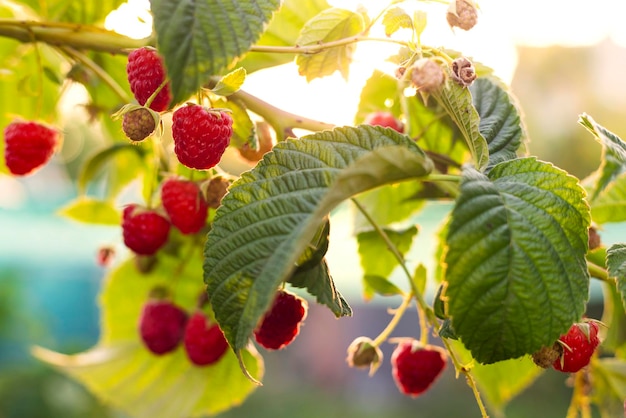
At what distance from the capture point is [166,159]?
24.1 inches

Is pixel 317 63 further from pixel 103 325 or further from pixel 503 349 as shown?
pixel 103 325

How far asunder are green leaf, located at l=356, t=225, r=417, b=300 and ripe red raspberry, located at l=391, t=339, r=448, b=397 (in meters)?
0.07

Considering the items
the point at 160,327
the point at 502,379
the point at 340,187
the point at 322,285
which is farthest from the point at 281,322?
the point at 502,379

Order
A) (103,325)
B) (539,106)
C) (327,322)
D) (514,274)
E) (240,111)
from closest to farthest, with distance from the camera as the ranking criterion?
(514,274) → (240,111) → (103,325) → (327,322) → (539,106)

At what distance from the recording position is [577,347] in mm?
411

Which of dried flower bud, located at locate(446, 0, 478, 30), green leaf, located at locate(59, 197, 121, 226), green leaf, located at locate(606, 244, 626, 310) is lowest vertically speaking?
green leaf, located at locate(59, 197, 121, 226)

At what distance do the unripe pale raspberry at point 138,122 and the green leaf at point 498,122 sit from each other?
19 cm

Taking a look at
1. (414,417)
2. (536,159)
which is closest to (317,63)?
(536,159)

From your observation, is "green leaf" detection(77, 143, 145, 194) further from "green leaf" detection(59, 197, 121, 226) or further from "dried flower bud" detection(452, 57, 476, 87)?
"dried flower bud" detection(452, 57, 476, 87)

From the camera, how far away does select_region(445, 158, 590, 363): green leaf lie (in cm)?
33

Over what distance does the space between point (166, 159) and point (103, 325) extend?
32 centimetres

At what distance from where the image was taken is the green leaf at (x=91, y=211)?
2.55 feet

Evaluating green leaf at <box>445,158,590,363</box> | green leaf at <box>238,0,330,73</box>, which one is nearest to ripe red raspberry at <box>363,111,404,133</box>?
green leaf at <box>238,0,330,73</box>

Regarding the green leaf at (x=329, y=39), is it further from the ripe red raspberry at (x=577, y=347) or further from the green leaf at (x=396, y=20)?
the ripe red raspberry at (x=577, y=347)
